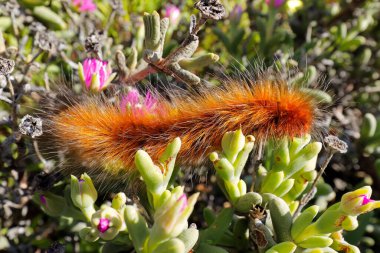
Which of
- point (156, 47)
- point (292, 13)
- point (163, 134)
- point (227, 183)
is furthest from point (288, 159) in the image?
point (292, 13)

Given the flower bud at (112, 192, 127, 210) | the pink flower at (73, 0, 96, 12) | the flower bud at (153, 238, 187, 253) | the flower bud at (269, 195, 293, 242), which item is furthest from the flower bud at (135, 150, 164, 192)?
the pink flower at (73, 0, 96, 12)

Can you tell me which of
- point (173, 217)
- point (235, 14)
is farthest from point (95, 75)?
point (235, 14)

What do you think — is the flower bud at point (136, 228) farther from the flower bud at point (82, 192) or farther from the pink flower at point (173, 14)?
the pink flower at point (173, 14)

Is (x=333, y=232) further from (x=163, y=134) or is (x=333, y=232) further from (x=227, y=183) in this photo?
(x=163, y=134)

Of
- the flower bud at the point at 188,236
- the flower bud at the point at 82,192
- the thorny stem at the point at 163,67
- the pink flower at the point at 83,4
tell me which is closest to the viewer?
the flower bud at the point at 188,236

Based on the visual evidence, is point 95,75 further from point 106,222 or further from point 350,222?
point 350,222

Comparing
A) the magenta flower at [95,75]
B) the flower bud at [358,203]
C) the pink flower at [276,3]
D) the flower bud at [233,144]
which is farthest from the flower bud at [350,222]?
the pink flower at [276,3]

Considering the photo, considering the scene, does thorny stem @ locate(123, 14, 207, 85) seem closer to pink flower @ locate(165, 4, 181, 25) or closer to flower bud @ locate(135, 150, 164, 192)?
flower bud @ locate(135, 150, 164, 192)
